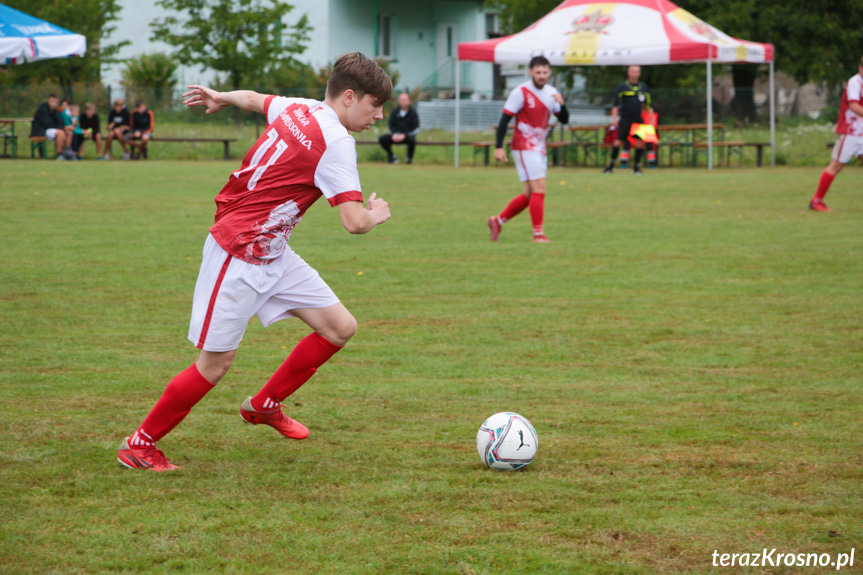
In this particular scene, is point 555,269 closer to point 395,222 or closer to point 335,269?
point 335,269

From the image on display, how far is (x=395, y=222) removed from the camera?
1312 centimetres

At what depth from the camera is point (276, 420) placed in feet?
14.8

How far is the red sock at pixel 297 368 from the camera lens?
4375mm

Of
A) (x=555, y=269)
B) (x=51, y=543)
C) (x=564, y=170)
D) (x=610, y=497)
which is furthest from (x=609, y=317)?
(x=564, y=170)

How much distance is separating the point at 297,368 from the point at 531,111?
7.29 m

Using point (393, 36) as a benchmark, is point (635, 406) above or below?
below

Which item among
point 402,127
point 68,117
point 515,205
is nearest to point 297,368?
point 515,205

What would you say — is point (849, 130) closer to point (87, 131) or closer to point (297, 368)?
point (297, 368)

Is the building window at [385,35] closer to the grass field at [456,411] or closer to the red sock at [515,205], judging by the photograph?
the red sock at [515,205]

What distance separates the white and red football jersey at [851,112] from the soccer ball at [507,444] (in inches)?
440

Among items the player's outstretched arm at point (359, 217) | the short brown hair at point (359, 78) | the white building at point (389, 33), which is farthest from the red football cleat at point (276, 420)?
the white building at point (389, 33)

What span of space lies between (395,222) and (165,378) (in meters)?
7.78

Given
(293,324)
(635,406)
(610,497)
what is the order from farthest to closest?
(293,324) < (635,406) < (610,497)

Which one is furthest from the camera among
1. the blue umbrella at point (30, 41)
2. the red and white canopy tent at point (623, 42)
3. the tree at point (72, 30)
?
the tree at point (72, 30)
